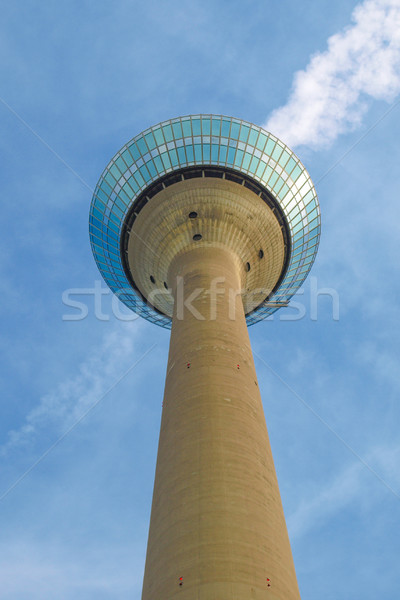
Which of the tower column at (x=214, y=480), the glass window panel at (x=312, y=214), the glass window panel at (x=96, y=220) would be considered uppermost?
the glass window panel at (x=312, y=214)

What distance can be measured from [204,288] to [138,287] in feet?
39.7

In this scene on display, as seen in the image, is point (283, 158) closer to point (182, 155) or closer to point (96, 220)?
point (182, 155)

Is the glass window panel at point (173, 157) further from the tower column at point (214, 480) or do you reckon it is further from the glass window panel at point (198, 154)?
the tower column at point (214, 480)

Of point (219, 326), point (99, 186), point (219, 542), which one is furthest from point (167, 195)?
point (219, 542)

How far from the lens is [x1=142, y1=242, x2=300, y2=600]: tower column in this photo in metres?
14.8

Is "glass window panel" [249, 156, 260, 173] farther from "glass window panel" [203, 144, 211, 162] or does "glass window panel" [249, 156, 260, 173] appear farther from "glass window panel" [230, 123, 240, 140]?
"glass window panel" [203, 144, 211, 162]

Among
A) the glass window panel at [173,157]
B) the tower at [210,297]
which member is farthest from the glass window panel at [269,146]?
the glass window panel at [173,157]

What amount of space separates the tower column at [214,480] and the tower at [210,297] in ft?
0.16

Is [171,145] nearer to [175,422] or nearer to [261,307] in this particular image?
[261,307]

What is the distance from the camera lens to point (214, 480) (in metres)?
17.1

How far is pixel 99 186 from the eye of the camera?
37344mm

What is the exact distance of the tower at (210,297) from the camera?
50.9 ft

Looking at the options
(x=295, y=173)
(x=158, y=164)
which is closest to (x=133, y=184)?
(x=158, y=164)

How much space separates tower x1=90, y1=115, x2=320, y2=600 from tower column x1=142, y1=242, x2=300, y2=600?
5 centimetres
